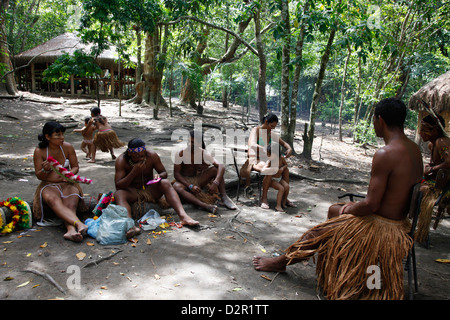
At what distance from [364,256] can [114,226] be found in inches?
97.5

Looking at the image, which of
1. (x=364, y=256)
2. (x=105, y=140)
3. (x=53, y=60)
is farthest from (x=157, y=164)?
(x=53, y=60)

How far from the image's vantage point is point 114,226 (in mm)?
3418

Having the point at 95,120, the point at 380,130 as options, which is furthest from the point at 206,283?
the point at 95,120

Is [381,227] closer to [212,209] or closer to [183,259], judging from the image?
[183,259]

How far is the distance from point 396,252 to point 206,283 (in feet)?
4.97

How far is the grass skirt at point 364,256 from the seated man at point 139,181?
6.02 ft

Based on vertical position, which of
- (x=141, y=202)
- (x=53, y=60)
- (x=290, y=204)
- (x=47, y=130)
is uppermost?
(x=53, y=60)

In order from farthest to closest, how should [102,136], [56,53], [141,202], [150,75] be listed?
[56,53] < [150,75] < [102,136] < [141,202]

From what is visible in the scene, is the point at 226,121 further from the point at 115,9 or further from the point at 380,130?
the point at 380,130

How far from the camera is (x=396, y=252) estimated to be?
7.83 ft

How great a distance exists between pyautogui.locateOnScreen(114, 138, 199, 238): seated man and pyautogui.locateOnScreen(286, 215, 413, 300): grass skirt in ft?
6.02

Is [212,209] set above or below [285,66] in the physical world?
below

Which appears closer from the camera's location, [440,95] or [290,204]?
[290,204]

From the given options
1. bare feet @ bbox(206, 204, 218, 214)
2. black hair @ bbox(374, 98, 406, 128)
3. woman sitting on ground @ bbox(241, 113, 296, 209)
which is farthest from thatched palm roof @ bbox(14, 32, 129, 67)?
black hair @ bbox(374, 98, 406, 128)
